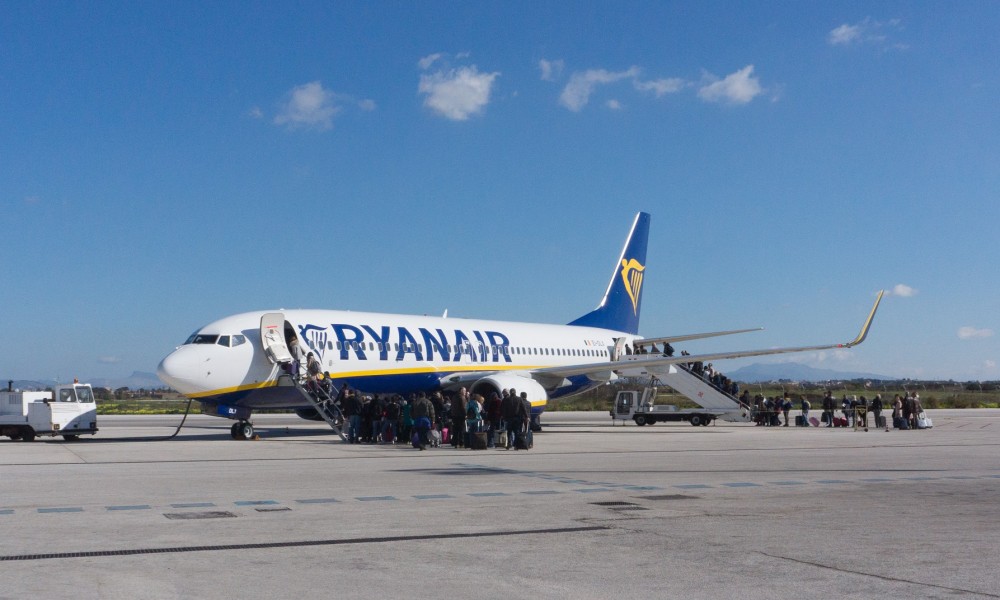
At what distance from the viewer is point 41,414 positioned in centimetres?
2644

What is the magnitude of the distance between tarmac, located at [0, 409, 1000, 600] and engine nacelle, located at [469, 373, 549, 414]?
9.37 meters

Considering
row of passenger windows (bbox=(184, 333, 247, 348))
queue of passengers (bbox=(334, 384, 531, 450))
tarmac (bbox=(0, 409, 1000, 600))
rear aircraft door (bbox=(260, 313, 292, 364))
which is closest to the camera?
tarmac (bbox=(0, 409, 1000, 600))

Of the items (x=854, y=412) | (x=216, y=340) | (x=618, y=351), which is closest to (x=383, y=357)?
(x=216, y=340)

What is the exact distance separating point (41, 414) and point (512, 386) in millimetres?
13394

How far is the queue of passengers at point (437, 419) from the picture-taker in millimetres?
23000

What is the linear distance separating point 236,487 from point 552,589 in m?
8.20

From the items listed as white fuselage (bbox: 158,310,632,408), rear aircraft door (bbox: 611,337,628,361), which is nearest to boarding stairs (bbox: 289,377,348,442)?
white fuselage (bbox: 158,310,632,408)

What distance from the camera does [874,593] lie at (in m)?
6.76

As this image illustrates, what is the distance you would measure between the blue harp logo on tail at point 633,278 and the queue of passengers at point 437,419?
777 inches

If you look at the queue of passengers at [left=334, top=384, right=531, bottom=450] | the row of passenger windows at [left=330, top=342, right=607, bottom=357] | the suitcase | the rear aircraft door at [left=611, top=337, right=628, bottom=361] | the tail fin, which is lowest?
the suitcase

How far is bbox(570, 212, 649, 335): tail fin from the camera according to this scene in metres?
44.0

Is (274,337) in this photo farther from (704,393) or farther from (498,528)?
(704,393)

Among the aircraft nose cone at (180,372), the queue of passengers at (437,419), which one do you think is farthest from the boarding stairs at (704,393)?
the aircraft nose cone at (180,372)

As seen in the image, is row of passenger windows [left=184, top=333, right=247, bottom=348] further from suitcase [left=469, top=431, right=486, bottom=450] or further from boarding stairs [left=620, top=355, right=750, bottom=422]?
boarding stairs [left=620, top=355, right=750, bottom=422]
